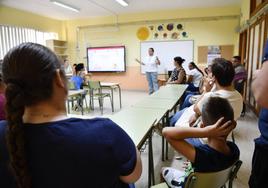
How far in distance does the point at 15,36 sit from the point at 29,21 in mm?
774

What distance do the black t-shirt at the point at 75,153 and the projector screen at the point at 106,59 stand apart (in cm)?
797

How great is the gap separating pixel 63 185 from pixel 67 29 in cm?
938

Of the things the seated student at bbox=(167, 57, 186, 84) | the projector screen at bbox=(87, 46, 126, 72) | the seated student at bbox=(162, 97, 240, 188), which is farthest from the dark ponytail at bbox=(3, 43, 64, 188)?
the projector screen at bbox=(87, 46, 126, 72)

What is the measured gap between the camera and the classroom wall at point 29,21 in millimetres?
6741

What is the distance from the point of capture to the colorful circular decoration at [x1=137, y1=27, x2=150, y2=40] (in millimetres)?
8195

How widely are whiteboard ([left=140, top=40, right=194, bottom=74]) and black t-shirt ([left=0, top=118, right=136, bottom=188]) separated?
7389mm

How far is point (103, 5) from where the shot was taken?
281 inches

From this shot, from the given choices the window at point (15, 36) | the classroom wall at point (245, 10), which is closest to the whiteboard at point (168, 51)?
the classroom wall at point (245, 10)

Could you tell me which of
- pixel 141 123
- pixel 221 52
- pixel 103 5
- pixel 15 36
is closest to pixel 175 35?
pixel 221 52

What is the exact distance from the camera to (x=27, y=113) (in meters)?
0.71

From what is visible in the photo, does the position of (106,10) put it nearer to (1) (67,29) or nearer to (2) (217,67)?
(1) (67,29)

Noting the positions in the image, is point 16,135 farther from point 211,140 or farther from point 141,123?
point 141,123

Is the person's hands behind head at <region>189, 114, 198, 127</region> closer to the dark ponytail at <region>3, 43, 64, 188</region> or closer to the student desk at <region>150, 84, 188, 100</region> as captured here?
the student desk at <region>150, 84, 188, 100</region>

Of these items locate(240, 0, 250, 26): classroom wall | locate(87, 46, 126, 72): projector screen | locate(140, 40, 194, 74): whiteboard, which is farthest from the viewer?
locate(87, 46, 126, 72): projector screen
